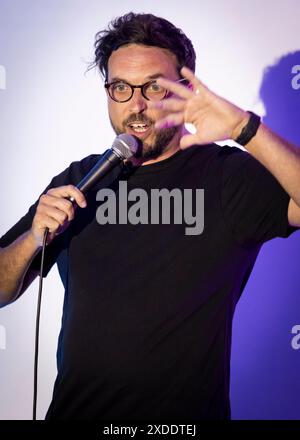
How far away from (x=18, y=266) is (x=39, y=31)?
1162 mm

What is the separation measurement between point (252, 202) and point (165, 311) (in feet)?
1.25

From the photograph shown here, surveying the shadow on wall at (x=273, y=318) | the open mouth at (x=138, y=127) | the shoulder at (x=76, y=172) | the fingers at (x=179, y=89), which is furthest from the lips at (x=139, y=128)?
the shadow on wall at (x=273, y=318)

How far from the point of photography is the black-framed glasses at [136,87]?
1449 mm

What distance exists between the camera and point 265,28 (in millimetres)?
1840

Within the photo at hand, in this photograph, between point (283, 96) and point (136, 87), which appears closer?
point (136, 87)

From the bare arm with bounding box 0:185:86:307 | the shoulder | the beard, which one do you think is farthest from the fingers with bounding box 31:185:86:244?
the shoulder

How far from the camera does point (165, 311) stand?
1.29m

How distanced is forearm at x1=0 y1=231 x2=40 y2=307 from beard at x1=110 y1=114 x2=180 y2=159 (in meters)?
0.42

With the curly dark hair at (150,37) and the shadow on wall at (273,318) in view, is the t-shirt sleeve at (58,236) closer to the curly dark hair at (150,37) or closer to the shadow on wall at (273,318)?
the curly dark hair at (150,37)

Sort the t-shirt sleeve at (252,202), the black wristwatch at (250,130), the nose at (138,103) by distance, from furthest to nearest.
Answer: the nose at (138,103) < the t-shirt sleeve at (252,202) < the black wristwatch at (250,130)

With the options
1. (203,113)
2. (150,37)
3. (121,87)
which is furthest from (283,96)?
(203,113)

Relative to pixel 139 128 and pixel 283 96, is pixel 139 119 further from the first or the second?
pixel 283 96

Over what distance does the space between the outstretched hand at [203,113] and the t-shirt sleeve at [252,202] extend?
7.7 inches
